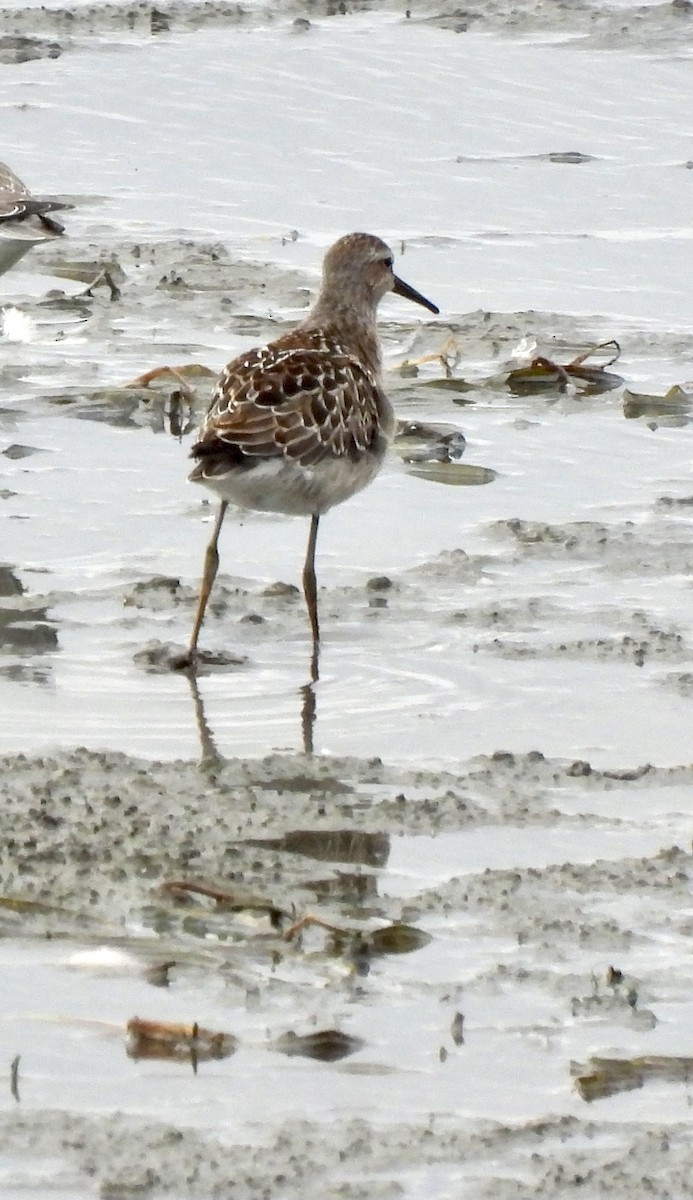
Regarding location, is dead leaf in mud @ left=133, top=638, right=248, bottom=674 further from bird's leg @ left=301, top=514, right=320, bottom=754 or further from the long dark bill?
the long dark bill

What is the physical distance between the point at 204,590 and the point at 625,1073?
2.70 m

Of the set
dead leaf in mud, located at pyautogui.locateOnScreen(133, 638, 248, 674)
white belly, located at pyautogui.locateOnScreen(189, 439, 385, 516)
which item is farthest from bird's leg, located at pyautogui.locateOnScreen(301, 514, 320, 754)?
dead leaf in mud, located at pyautogui.locateOnScreen(133, 638, 248, 674)

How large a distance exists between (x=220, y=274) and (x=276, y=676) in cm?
474

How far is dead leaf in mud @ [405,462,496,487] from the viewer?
319 inches

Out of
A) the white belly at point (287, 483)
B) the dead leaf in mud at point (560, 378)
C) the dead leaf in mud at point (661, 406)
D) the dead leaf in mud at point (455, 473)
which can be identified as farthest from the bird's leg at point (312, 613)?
the dead leaf in mud at point (560, 378)

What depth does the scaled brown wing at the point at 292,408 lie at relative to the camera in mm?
6320

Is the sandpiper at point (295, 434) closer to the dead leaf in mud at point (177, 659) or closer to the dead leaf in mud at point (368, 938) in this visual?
the dead leaf in mud at point (177, 659)

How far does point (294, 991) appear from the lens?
4.32 m

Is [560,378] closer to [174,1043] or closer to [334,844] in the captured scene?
[334,844]

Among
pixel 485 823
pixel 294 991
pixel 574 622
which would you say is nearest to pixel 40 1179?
pixel 294 991

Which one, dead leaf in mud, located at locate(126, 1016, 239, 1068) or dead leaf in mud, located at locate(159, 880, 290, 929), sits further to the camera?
dead leaf in mud, located at locate(159, 880, 290, 929)

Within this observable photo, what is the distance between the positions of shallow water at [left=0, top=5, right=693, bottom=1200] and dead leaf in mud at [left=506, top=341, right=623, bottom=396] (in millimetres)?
60

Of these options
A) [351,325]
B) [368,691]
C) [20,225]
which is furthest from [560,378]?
[368,691]

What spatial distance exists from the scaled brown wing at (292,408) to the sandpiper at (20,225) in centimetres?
333
